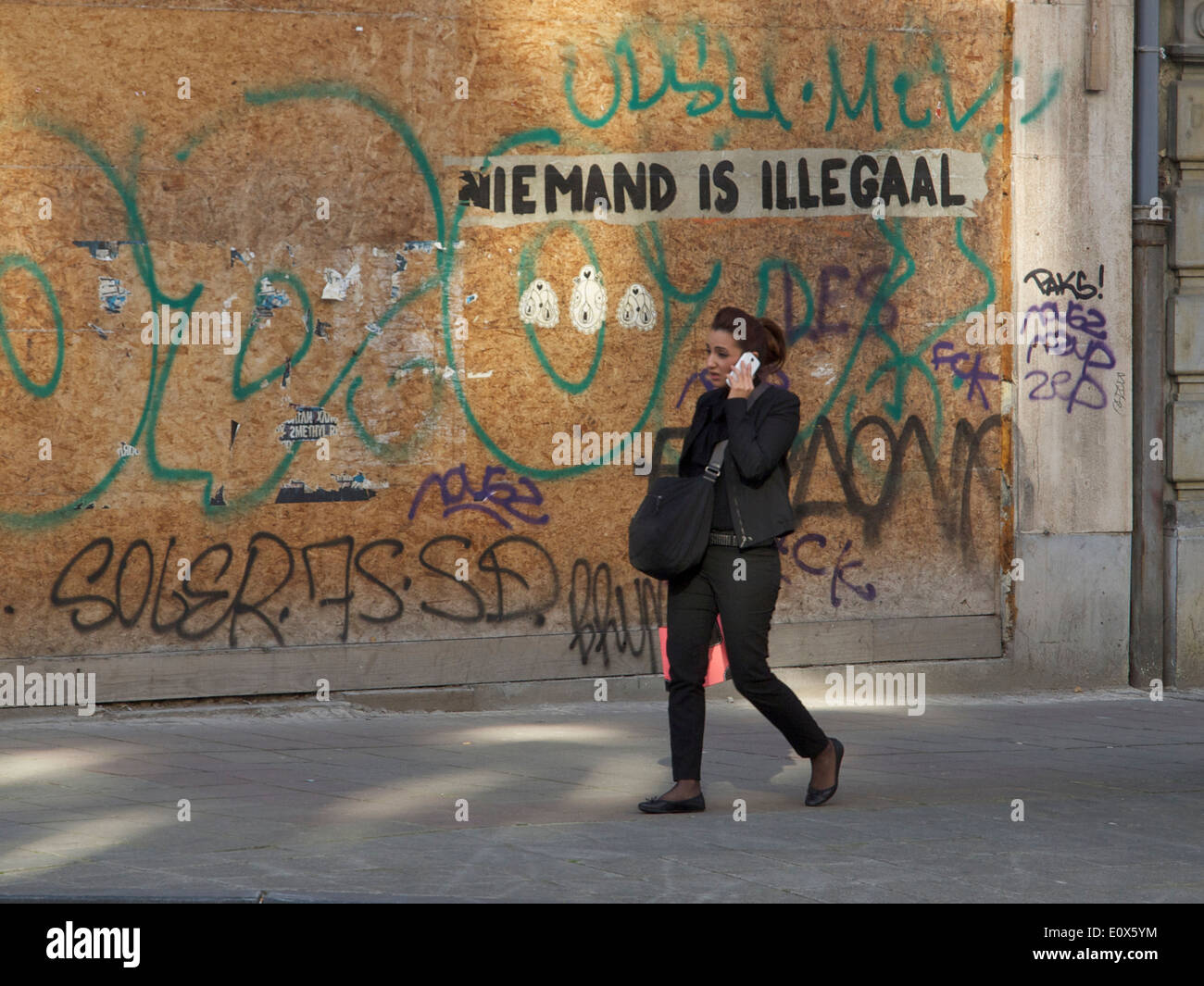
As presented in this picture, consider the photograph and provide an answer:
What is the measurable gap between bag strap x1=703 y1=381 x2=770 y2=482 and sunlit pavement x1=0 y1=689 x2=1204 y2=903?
1.22 meters

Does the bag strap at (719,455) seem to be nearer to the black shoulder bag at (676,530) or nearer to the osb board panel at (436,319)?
the black shoulder bag at (676,530)

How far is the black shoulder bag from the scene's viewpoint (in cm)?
646

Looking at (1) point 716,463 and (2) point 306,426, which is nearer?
(1) point 716,463

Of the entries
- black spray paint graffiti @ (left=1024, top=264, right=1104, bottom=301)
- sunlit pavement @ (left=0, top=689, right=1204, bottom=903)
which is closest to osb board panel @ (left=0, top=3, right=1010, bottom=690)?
black spray paint graffiti @ (left=1024, top=264, right=1104, bottom=301)

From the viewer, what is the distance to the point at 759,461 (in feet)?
21.2

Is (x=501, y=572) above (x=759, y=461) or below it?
below

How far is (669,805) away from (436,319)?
355 cm

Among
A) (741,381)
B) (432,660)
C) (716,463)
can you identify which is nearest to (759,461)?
(716,463)

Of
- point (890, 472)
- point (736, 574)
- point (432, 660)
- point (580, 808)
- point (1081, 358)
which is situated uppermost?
point (1081, 358)

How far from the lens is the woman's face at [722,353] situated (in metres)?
6.64

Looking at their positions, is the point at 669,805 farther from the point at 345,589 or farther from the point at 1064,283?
the point at 1064,283

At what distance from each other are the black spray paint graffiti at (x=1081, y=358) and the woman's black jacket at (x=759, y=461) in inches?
165

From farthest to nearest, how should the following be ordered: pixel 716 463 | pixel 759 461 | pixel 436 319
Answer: pixel 436 319 → pixel 716 463 → pixel 759 461

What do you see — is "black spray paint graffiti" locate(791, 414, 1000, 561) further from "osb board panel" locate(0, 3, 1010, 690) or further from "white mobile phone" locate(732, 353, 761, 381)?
"white mobile phone" locate(732, 353, 761, 381)
